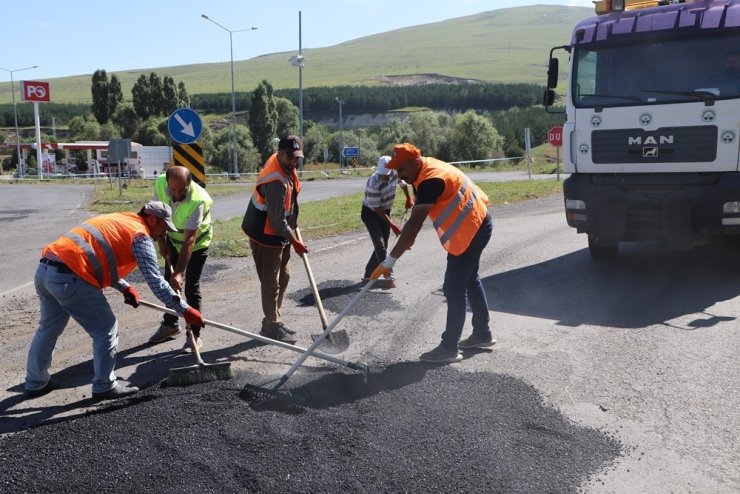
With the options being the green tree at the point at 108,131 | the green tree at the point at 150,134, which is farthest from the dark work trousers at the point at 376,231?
the green tree at the point at 108,131

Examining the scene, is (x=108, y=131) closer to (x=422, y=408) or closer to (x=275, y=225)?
(x=275, y=225)

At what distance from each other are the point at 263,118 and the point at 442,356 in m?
57.6

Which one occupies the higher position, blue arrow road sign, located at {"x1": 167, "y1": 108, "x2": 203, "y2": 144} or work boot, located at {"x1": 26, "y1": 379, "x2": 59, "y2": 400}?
blue arrow road sign, located at {"x1": 167, "y1": 108, "x2": 203, "y2": 144}

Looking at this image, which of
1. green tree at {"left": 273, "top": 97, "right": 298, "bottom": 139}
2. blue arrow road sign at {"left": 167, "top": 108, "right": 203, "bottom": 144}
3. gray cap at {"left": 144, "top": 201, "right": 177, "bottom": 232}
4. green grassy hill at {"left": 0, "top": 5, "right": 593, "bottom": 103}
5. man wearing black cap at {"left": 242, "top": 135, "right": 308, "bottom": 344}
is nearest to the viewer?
gray cap at {"left": 144, "top": 201, "right": 177, "bottom": 232}

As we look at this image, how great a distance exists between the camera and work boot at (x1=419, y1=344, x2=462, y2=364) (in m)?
5.98

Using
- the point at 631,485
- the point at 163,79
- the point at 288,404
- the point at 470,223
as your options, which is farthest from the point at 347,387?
the point at 163,79

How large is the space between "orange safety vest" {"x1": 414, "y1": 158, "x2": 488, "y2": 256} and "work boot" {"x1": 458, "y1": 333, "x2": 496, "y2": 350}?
89 cm

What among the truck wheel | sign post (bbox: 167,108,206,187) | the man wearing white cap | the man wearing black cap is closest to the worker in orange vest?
the man wearing black cap

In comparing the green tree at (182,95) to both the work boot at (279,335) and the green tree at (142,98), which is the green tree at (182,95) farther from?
the work boot at (279,335)

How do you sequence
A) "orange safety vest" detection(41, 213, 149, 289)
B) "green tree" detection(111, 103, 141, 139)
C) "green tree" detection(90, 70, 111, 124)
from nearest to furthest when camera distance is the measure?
"orange safety vest" detection(41, 213, 149, 289) < "green tree" detection(111, 103, 141, 139) < "green tree" detection(90, 70, 111, 124)

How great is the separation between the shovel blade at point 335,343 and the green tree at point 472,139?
44.7 metres

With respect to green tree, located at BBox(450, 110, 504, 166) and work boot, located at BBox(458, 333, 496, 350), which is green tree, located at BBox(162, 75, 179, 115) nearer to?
green tree, located at BBox(450, 110, 504, 166)

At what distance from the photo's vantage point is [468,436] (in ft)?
14.9

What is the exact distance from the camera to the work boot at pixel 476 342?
20.9ft
